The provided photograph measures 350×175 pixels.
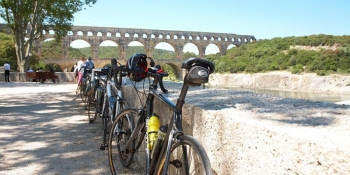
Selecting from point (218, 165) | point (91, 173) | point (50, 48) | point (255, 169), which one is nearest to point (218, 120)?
point (218, 165)

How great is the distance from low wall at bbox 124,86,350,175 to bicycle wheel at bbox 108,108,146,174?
84 cm

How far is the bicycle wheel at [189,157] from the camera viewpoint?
1.52 m

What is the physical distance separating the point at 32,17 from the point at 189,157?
68.6ft

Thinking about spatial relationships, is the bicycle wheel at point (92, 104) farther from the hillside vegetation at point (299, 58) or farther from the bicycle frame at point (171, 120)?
the hillside vegetation at point (299, 58)

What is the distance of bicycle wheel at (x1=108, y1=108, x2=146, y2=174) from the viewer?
283cm

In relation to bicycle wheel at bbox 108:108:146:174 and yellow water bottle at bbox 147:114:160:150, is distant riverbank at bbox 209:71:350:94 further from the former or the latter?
yellow water bottle at bbox 147:114:160:150

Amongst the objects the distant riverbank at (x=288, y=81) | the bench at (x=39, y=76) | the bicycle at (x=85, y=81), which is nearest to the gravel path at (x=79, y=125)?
the bicycle at (x=85, y=81)

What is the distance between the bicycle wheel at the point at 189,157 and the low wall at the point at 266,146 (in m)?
0.16

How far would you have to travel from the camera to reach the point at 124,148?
9.67 feet

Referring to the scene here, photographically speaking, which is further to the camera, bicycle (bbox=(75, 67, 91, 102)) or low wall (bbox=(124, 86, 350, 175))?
bicycle (bbox=(75, 67, 91, 102))

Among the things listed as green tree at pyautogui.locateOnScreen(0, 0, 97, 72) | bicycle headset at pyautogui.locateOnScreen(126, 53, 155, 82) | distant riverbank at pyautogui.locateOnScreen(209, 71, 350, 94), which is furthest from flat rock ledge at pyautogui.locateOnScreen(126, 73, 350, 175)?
distant riverbank at pyautogui.locateOnScreen(209, 71, 350, 94)

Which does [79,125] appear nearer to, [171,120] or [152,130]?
[152,130]

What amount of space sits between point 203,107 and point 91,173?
5.62 feet

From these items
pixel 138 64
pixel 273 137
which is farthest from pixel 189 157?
pixel 138 64
